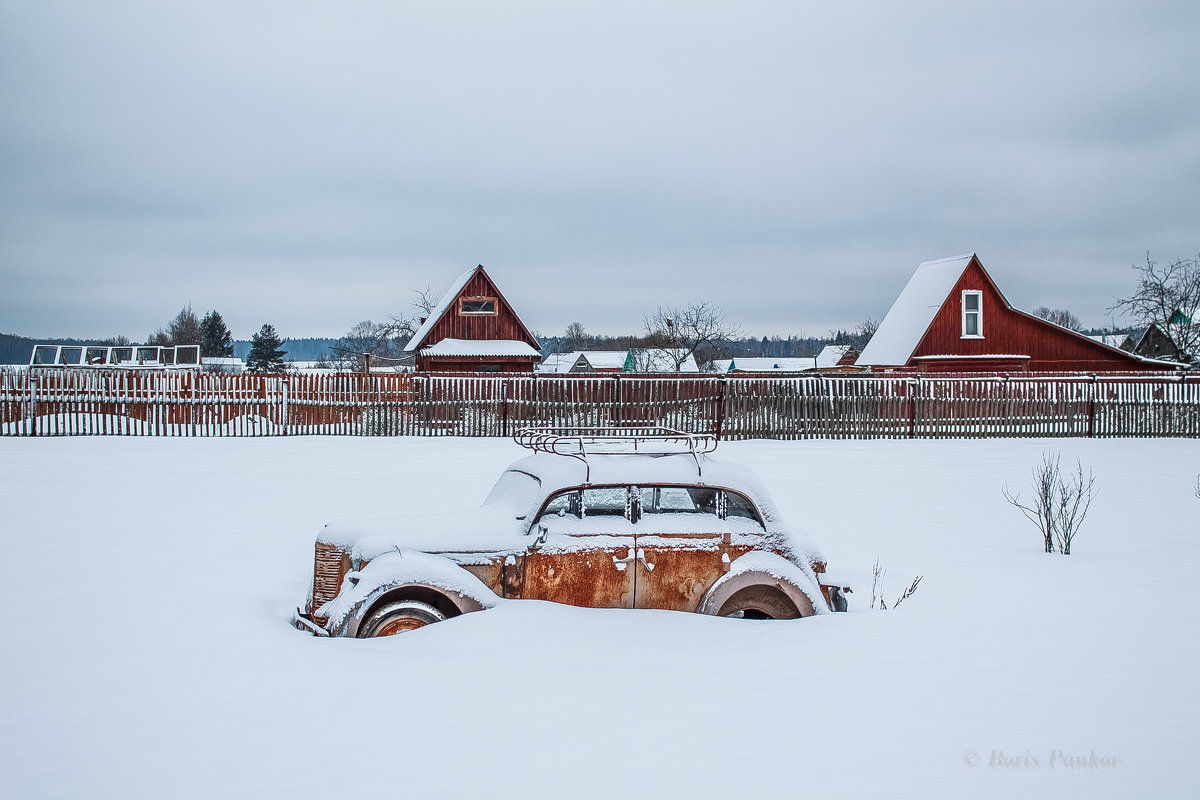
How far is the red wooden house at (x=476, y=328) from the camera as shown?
36.2 m

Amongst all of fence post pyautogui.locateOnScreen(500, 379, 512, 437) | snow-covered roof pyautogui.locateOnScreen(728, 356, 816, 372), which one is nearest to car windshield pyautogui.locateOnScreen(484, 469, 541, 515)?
fence post pyautogui.locateOnScreen(500, 379, 512, 437)

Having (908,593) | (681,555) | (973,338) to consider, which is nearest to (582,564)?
(681,555)

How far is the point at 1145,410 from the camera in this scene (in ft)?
75.5

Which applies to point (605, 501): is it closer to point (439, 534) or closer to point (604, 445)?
point (439, 534)

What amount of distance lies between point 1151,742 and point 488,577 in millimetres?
3660

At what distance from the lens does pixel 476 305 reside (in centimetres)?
3672

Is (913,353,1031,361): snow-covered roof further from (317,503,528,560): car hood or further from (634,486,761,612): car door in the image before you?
(317,503,528,560): car hood

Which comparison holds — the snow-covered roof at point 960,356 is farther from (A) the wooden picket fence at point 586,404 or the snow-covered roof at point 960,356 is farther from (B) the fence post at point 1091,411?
(B) the fence post at point 1091,411

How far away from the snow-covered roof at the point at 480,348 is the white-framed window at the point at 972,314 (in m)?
18.0

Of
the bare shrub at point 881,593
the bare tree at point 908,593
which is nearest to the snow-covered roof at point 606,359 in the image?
the bare shrub at point 881,593

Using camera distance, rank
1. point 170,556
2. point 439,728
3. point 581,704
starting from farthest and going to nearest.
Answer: point 170,556 < point 581,704 < point 439,728

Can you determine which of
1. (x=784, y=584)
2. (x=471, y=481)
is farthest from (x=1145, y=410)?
(x=784, y=584)

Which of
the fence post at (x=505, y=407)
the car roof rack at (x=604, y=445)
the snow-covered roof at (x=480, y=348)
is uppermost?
the snow-covered roof at (x=480, y=348)

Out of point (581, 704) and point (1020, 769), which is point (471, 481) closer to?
point (581, 704)
